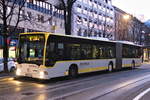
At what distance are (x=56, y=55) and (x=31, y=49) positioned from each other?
4.82 ft

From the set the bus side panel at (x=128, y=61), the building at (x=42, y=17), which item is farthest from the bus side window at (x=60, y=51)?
the building at (x=42, y=17)

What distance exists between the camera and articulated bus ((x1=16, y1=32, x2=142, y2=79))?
1545 centimetres

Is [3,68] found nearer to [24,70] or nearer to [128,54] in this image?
[24,70]

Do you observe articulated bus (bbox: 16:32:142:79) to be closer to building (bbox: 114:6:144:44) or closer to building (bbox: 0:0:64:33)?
building (bbox: 0:0:64:33)

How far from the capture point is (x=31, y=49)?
16.0 metres

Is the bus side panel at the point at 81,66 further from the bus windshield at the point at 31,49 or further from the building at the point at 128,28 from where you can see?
the building at the point at 128,28

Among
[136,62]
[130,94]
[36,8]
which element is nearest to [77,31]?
[36,8]

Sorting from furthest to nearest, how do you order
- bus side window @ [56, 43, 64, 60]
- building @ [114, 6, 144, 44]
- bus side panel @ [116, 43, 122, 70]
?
building @ [114, 6, 144, 44]
bus side panel @ [116, 43, 122, 70]
bus side window @ [56, 43, 64, 60]

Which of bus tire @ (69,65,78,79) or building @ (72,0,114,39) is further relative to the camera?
building @ (72,0,114,39)

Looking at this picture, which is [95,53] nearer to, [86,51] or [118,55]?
[86,51]

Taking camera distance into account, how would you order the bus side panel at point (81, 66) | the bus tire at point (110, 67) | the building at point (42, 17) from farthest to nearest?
the building at point (42, 17)
the bus tire at point (110, 67)
the bus side panel at point (81, 66)

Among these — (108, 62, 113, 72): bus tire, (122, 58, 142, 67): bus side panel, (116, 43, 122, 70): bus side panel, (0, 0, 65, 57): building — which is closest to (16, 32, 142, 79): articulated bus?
(108, 62, 113, 72): bus tire

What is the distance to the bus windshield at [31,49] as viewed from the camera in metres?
15.5

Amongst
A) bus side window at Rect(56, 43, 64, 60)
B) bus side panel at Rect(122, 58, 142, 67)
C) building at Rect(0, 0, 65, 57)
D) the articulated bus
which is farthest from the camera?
building at Rect(0, 0, 65, 57)
